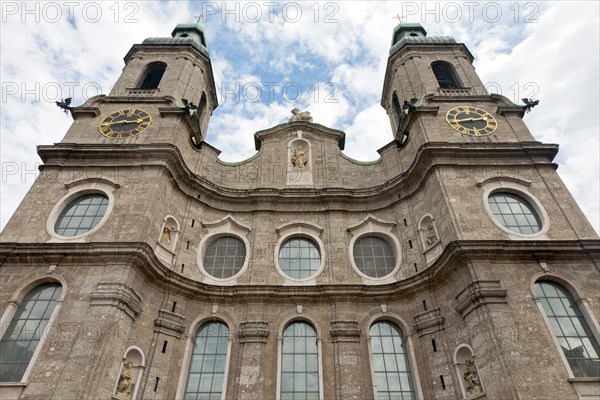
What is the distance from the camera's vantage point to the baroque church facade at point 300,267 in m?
11.8

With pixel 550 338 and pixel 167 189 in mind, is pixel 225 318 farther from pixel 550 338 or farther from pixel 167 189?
pixel 550 338

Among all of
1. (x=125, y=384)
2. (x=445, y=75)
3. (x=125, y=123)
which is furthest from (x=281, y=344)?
(x=445, y=75)

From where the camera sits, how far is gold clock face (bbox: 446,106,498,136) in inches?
714

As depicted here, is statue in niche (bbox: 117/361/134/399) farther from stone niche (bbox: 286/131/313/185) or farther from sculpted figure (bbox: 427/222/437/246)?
sculpted figure (bbox: 427/222/437/246)

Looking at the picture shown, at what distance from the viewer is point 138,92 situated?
21016 millimetres

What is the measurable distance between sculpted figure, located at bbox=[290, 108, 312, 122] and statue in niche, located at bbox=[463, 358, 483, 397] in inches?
566

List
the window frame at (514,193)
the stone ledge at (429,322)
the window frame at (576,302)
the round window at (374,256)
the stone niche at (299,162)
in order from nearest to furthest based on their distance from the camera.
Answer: the window frame at (576,302) < the stone ledge at (429,322) < the window frame at (514,193) < the round window at (374,256) < the stone niche at (299,162)

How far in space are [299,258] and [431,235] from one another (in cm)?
523

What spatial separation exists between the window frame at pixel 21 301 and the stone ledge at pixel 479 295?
12.3 metres

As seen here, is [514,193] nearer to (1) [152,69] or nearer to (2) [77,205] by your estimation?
(2) [77,205]

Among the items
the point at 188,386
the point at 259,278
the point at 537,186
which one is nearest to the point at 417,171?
the point at 537,186

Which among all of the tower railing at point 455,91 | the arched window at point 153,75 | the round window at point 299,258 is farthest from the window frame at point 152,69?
the tower railing at point 455,91

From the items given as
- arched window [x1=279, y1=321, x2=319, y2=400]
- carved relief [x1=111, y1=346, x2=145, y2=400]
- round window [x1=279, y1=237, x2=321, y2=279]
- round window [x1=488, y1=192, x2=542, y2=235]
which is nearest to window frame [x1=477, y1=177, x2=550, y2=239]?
round window [x1=488, y1=192, x2=542, y2=235]

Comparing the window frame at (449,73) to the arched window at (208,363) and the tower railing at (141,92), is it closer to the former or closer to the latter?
the tower railing at (141,92)
